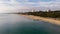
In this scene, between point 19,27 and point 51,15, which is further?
point 51,15

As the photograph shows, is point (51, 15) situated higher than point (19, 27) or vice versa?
point (51, 15)

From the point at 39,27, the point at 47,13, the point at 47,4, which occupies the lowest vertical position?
the point at 39,27

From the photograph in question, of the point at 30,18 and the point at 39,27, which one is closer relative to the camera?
the point at 39,27

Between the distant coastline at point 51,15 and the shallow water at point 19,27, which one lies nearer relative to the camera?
the shallow water at point 19,27

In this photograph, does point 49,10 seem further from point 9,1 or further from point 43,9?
point 9,1

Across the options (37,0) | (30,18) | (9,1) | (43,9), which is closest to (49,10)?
(43,9)

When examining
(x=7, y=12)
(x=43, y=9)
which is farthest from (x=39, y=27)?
(x=7, y=12)

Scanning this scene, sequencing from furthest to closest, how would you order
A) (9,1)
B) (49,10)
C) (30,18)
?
(30,18)
(49,10)
(9,1)

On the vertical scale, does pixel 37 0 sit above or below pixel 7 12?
above

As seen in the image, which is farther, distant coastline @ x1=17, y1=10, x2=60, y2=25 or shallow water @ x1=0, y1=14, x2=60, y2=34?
distant coastline @ x1=17, y1=10, x2=60, y2=25

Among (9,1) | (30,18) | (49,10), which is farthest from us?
(30,18)
